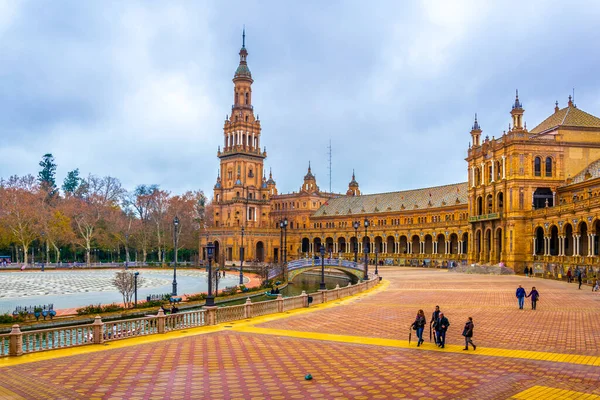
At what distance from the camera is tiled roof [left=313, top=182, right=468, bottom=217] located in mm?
89438

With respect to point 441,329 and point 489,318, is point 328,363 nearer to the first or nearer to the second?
point 441,329

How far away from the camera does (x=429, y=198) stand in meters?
94.6

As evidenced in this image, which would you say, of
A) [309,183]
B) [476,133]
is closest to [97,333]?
[476,133]

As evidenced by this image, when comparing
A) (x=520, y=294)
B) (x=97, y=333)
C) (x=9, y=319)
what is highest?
(x=520, y=294)

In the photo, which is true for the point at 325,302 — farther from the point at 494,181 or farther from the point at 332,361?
the point at 494,181

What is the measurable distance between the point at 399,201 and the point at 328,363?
86.7 m

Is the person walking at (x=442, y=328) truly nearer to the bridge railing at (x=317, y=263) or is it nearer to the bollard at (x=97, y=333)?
the bollard at (x=97, y=333)

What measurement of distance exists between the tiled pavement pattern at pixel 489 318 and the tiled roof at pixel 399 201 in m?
52.0

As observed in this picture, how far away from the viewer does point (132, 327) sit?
70.2 feet

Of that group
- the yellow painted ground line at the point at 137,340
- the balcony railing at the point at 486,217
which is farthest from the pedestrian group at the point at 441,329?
the balcony railing at the point at 486,217

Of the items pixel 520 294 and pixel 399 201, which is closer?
pixel 520 294

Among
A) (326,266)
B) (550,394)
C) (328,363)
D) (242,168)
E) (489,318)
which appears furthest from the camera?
(242,168)

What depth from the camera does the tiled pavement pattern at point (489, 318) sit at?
19344 mm

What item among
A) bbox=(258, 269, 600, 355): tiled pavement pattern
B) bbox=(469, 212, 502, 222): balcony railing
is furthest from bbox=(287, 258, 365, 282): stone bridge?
bbox=(258, 269, 600, 355): tiled pavement pattern
